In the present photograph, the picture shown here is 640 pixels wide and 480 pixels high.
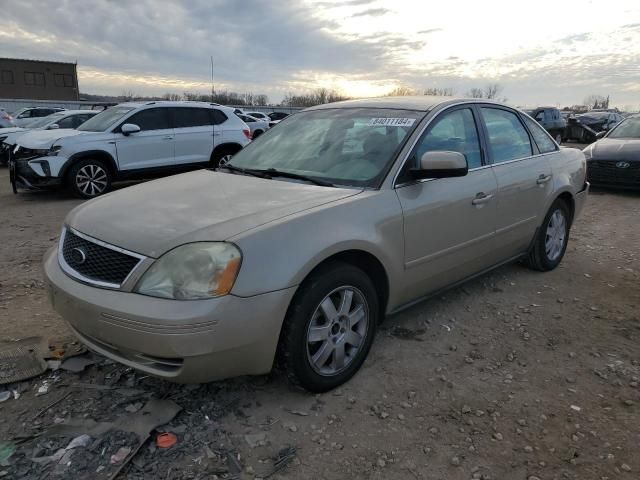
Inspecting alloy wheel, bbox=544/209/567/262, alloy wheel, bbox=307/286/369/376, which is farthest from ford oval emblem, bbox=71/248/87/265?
alloy wheel, bbox=544/209/567/262

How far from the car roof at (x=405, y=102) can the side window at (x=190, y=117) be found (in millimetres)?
5927

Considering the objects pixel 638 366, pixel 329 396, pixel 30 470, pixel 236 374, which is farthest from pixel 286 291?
pixel 638 366

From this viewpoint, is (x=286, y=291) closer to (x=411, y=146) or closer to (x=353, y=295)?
(x=353, y=295)

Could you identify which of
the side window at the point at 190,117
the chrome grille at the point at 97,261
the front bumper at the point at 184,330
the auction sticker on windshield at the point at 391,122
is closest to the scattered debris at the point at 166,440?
the front bumper at the point at 184,330

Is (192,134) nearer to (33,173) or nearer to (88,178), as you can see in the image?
(88,178)

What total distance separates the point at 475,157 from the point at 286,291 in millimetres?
2125

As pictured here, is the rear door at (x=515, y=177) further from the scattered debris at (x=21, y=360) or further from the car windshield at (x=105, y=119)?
the car windshield at (x=105, y=119)

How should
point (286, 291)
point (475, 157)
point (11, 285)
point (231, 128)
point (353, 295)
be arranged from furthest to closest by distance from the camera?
point (231, 128), point (11, 285), point (475, 157), point (353, 295), point (286, 291)

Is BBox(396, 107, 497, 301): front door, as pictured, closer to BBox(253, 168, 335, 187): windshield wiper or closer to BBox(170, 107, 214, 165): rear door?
BBox(253, 168, 335, 187): windshield wiper

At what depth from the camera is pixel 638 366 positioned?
324 cm

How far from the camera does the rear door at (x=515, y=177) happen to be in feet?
13.2

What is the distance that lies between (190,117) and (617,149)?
795 centimetres

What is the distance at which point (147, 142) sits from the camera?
9.03 m

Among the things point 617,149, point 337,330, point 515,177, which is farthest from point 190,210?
point 617,149
